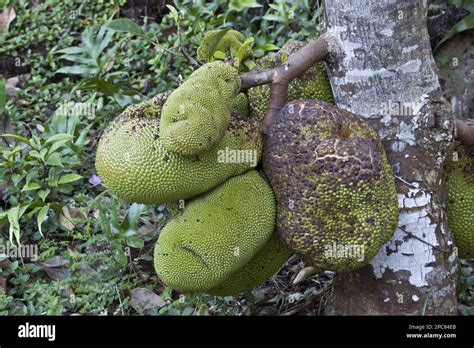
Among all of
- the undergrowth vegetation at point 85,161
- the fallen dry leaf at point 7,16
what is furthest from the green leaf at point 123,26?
the fallen dry leaf at point 7,16

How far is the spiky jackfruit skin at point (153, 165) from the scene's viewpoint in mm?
1839

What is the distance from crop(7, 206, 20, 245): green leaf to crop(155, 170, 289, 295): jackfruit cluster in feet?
3.50

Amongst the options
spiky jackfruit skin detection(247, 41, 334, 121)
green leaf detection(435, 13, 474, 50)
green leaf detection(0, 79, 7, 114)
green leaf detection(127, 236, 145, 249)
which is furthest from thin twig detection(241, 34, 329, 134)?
green leaf detection(0, 79, 7, 114)

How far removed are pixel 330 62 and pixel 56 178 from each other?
61.8 inches

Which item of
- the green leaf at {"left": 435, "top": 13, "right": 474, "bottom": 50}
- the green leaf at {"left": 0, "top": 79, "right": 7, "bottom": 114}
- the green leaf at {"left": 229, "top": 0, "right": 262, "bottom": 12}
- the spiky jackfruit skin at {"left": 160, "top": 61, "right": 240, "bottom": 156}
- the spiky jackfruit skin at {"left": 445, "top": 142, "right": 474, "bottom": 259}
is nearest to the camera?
the spiky jackfruit skin at {"left": 160, "top": 61, "right": 240, "bottom": 156}

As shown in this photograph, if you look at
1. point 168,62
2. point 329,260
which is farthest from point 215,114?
point 168,62

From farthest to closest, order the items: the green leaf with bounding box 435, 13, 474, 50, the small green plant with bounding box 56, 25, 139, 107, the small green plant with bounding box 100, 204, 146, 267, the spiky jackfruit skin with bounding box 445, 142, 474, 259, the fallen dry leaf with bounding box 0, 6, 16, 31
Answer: the fallen dry leaf with bounding box 0, 6, 16, 31
the small green plant with bounding box 56, 25, 139, 107
the small green plant with bounding box 100, 204, 146, 267
the green leaf with bounding box 435, 13, 474, 50
the spiky jackfruit skin with bounding box 445, 142, 474, 259

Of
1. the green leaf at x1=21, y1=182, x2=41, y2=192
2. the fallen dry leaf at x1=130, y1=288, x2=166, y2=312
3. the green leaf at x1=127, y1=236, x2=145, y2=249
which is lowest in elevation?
the fallen dry leaf at x1=130, y1=288, x2=166, y2=312

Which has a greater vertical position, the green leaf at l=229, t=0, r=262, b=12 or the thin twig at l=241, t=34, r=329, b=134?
the green leaf at l=229, t=0, r=262, b=12

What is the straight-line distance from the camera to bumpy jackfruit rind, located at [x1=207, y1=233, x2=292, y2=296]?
82.0 inches

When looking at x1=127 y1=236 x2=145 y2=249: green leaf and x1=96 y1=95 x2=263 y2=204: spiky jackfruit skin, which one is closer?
x1=96 y1=95 x2=263 y2=204: spiky jackfruit skin

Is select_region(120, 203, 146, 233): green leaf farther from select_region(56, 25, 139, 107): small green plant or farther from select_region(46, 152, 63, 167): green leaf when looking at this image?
select_region(56, 25, 139, 107): small green plant
